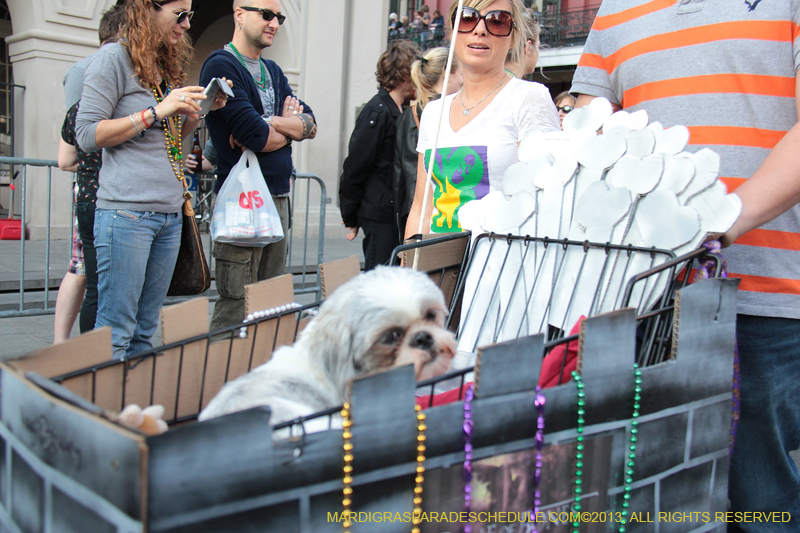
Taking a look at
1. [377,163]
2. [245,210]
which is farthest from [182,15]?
[377,163]

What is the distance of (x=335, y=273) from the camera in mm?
1939

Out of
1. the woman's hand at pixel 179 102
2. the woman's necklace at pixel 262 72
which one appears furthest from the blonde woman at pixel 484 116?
the woman's necklace at pixel 262 72

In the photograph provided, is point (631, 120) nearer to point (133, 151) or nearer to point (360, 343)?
point (360, 343)

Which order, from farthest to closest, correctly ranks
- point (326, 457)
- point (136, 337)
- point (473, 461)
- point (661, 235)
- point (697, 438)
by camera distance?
point (136, 337), point (661, 235), point (697, 438), point (473, 461), point (326, 457)

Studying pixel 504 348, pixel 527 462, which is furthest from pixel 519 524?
pixel 504 348

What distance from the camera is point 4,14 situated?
45.7 ft

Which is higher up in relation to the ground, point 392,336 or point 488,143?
point 488,143

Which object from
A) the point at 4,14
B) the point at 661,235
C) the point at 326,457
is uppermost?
the point at 4,14

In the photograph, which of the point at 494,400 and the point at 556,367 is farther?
the point at 556,367

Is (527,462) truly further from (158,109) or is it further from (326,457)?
(158,109)

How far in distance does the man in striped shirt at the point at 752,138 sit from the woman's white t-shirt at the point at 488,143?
1.86 feet

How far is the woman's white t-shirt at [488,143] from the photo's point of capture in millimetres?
2533

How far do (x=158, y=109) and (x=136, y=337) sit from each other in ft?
3.97

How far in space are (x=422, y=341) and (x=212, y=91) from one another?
2.11 m
